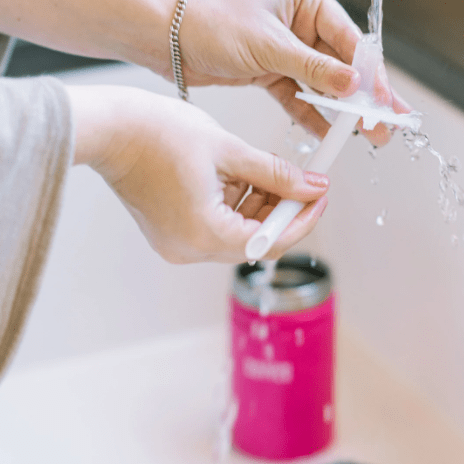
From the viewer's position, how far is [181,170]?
525 mm

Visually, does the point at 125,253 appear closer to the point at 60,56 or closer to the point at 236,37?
the point at 60,56

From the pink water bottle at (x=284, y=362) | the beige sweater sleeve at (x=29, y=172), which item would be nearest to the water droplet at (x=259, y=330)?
the pink water bottle at (x=284, y=362)

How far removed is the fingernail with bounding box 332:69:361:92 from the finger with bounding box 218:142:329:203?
0.07m

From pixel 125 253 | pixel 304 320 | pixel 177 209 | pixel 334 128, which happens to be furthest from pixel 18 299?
pixel 125 253

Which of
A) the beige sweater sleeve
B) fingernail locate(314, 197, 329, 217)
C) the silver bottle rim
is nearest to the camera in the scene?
the beige sweater sleeve

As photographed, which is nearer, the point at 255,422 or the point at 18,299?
the point at 18,299

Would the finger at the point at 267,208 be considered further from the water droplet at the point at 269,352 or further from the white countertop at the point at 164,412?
the white countertop at the point at 164,412

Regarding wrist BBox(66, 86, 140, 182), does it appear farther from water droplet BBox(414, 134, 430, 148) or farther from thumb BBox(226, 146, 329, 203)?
water droplet BBox(414, 134, 430, 148)

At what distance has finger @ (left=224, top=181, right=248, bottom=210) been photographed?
1.93 ft

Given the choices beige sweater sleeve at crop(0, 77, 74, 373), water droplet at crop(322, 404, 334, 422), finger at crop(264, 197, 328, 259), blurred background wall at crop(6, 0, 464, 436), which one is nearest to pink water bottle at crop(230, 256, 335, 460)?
water droplet at crop(322, 404, 334, 422)

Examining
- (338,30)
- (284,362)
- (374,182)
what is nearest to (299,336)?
(284,362)

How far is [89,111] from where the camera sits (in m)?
0.49

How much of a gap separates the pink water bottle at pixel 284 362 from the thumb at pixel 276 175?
232mm

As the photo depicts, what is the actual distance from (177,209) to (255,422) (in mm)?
363
